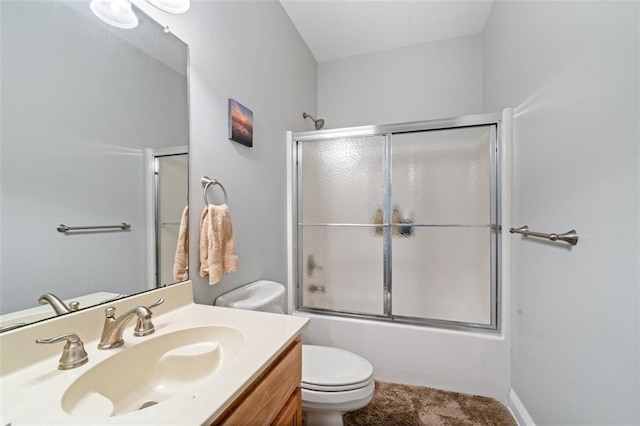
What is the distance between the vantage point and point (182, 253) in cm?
108

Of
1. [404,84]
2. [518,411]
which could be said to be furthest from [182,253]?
[404,84]

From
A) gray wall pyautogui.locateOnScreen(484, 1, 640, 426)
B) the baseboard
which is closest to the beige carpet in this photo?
the baseboard

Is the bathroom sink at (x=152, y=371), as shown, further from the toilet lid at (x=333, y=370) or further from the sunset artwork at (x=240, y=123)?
the sunset artwork at (x=240, y=123)

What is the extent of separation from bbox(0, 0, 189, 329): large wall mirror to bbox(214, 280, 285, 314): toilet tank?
0.35m

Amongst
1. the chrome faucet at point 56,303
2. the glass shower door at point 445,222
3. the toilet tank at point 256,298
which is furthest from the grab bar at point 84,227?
the glass shower door at point 445,222

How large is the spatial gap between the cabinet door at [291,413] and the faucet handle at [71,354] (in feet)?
1.71

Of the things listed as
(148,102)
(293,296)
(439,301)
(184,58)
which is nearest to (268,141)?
(184,58)

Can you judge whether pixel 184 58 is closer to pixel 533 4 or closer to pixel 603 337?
pixel 533 4

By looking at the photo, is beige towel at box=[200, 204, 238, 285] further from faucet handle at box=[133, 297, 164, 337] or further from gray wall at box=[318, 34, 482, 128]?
gray wall at box=[318, 34, 482, 128]

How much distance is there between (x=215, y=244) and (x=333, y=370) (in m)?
0.87

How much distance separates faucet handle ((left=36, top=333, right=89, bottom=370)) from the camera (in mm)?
614

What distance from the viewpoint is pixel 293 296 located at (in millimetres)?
2051

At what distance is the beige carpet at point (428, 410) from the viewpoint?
4.65ft

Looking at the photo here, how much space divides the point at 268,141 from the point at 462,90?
180cm
